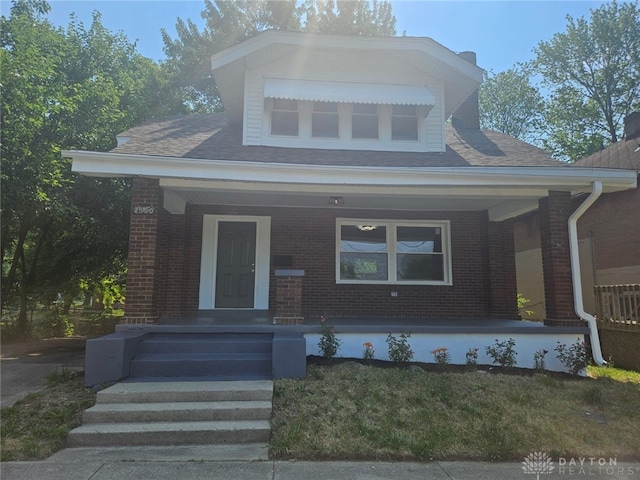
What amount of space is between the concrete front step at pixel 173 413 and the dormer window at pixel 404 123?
6.22 metres

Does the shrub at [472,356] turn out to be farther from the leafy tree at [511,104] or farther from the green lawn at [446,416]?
the leafy tree at [511,104]

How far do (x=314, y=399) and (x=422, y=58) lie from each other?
7.00 metres

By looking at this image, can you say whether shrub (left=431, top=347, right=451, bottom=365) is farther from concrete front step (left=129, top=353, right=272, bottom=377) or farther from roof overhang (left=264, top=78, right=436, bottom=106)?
roof overhang (left=264, top=78, right=436, bottom=106)

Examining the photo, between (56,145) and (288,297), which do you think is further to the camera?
(56,145)

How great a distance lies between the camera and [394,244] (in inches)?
354

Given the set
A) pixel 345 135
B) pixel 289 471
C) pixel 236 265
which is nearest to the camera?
pixel 289 471

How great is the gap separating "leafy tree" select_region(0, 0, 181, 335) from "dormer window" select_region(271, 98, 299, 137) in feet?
15.4

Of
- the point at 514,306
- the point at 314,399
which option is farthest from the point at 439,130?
the point at 314,399

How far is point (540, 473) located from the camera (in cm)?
345

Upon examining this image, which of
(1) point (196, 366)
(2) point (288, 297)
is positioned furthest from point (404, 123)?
(1) point (196, 366)

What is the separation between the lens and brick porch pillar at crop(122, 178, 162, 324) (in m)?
6.09

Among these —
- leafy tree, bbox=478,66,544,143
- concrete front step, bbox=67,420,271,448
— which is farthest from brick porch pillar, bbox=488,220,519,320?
leafy tree, bbox=478,66,544,143

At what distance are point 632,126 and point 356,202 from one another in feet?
35.8

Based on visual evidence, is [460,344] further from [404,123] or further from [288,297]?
[404,123]
